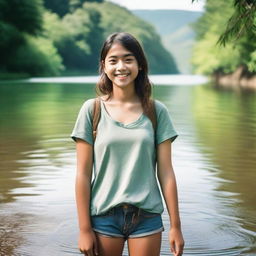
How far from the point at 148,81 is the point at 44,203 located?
4.16 meters

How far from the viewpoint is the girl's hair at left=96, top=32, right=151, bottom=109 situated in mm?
3350

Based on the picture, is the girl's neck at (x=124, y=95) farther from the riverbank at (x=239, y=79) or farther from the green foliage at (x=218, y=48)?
the riverbank at (x=239, y=79)

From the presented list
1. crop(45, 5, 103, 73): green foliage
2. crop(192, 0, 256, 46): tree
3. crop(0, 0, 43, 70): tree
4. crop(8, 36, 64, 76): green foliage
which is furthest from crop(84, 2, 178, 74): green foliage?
crop(192, 0, 256, 46): tree

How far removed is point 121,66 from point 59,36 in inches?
4082

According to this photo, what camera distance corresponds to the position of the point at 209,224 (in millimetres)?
6594

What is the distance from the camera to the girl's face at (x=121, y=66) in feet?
11.0

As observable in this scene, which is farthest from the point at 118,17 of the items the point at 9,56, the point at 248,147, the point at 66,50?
the point at 248,147

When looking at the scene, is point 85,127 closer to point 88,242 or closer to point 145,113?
point 145,113

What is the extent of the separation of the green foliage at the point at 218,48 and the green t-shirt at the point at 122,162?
36493 mm

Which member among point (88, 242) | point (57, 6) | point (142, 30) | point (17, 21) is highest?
point (88, 242)

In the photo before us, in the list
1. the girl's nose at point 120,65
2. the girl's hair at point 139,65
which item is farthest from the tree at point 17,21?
the girl's nose at point 120,65

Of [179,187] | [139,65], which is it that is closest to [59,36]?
[179,187]

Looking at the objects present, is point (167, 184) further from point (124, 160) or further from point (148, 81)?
point (148, 81)

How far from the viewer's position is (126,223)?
322cm
